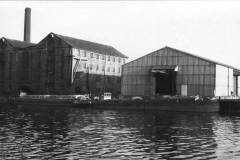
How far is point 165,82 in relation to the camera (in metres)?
77.4

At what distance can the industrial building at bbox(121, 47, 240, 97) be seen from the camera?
226ft

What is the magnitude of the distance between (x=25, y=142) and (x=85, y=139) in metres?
4.32

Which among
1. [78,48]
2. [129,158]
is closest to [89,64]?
[78,48]

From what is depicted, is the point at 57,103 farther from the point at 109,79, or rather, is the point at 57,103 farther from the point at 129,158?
the point at 129,158

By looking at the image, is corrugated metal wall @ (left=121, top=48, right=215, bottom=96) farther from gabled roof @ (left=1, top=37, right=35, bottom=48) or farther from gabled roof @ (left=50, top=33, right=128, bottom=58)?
gabled roof @ (left=1, top=37, right=35, bottom=48)

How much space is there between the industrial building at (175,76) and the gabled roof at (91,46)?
2071 cm

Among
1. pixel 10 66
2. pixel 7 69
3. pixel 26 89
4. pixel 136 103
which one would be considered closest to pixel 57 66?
pixel 26 89

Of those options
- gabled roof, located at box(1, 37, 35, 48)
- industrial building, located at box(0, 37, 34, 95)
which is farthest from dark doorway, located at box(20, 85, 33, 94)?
gabled roof, located at box(1, 37, 35, 48)

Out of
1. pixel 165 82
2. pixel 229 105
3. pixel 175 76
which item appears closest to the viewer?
pixel 229 105

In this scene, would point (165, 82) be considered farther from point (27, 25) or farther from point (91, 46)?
point (27, 25)

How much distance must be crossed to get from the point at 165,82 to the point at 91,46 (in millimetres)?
30252

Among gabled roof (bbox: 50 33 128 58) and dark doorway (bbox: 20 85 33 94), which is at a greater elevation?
gabled roof (bbox: 50 33 128 58)

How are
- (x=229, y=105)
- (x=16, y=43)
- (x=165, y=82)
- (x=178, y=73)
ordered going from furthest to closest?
(x=16, y=43), (x=165, y=82), (x=178, y=73), (x=229, y=105)

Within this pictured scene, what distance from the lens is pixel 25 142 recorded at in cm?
2522
